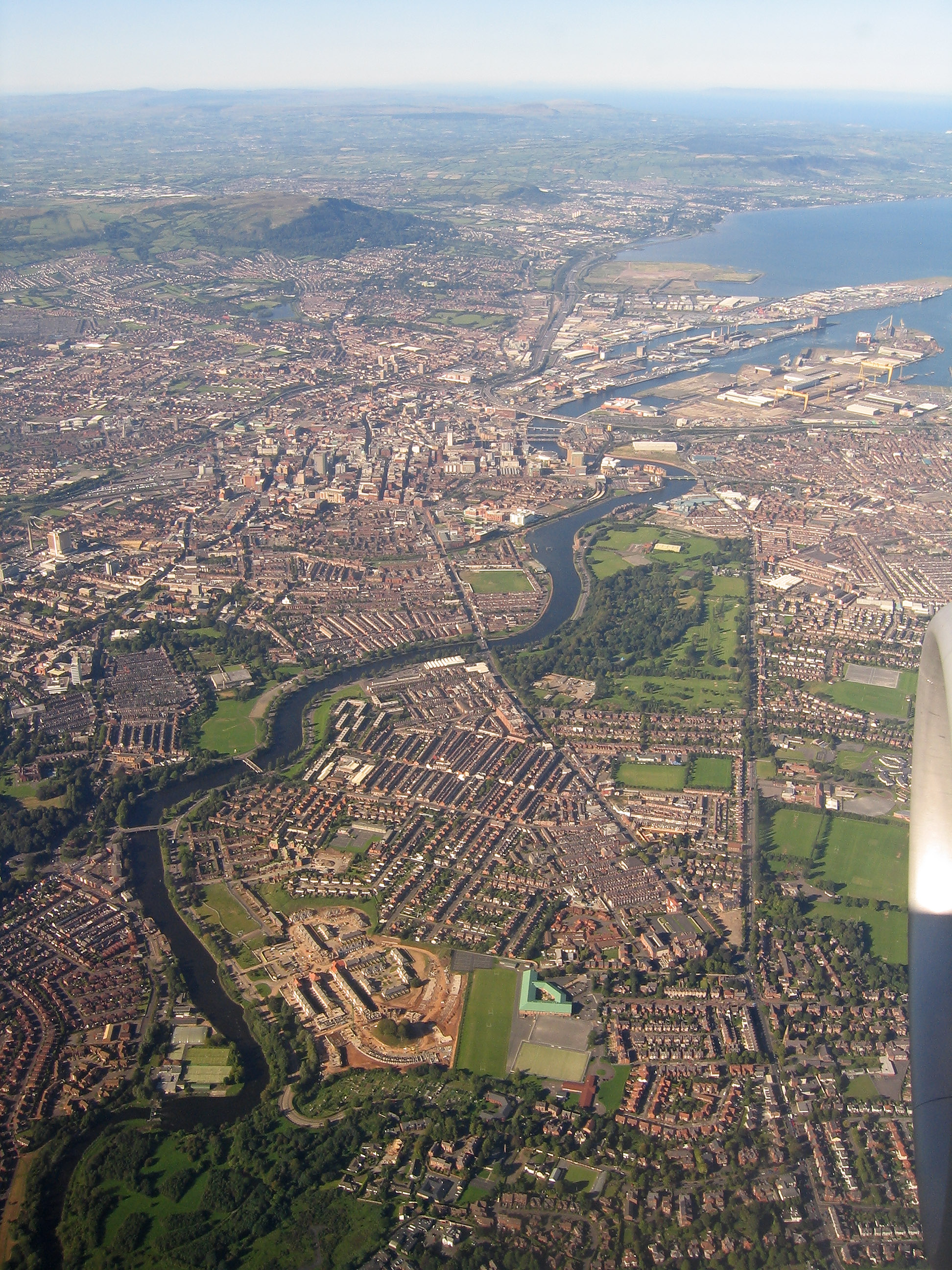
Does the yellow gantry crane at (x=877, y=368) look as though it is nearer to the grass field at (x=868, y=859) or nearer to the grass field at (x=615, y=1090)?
the grass field at (x=868, y=859)

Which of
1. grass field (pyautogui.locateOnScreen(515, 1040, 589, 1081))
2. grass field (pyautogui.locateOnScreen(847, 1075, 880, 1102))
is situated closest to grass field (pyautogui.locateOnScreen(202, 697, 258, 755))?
grass field (pyautogui.locateOnScreen(515, 1040, 589, 1081))

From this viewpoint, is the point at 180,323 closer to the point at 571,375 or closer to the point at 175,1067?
the point at 571,375

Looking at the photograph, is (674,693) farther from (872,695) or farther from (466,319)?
(466,319)

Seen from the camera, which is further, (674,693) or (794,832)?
(674,693)

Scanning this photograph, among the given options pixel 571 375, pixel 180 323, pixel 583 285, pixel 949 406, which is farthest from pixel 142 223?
pixel 949 406

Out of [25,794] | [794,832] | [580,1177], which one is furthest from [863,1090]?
[25,794]

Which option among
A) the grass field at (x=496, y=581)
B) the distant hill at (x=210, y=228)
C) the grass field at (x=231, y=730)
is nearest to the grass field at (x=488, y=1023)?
the grass field at (x=231, y=730)
